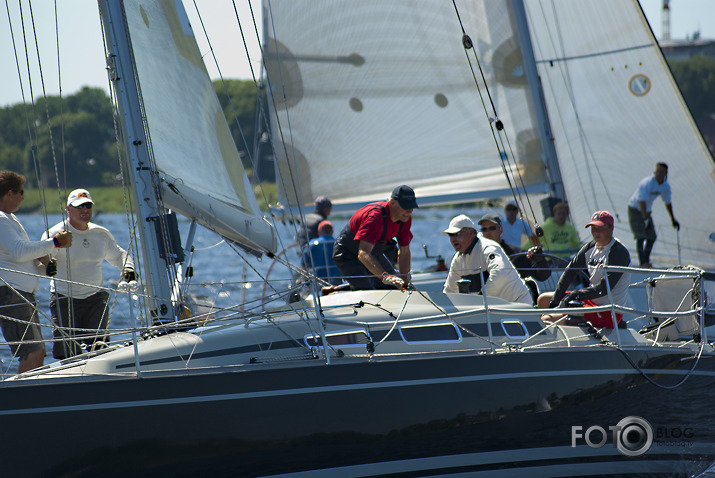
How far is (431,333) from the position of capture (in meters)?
5.96

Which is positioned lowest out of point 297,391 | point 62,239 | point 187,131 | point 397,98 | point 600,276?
point 297,391

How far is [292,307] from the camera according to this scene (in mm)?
6109

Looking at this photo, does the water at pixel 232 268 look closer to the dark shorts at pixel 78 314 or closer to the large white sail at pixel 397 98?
the large white sail at pixel 397 98

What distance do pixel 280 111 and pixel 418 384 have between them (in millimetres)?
7060

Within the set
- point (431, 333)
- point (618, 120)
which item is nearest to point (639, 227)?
point (618, 120)

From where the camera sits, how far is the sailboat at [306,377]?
491 centimetres

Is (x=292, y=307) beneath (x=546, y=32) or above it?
beneath

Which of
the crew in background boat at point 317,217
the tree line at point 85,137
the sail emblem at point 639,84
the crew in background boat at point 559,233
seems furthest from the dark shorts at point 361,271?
the tree line at point 85,137

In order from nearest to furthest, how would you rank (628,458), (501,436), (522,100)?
(501,436)
(628,458)
(522,100)

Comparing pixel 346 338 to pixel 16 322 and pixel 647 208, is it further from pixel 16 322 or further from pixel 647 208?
pixel 647 208

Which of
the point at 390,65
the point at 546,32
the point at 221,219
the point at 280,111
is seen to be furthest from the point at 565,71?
the point at 221,219

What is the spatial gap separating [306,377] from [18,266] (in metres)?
2.21

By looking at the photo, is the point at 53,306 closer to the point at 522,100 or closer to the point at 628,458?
the point at 628,458

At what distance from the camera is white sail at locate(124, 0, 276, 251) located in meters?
6.15
